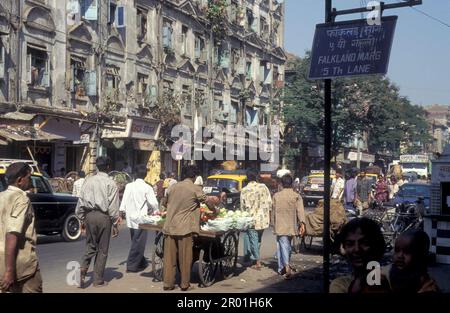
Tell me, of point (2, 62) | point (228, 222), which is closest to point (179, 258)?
point (228, 222)

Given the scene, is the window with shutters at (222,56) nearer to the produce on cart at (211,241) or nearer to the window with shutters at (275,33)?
the window with shutters at (275,33)

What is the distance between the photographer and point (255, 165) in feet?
135

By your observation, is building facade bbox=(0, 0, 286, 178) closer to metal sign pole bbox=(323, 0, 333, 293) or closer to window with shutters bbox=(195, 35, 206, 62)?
window with shutters bbox=(195, 35, 206, 62)

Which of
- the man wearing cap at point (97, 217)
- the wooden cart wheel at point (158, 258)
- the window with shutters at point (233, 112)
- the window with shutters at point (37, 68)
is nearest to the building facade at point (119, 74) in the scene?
the window with shutters at point (37, 68)

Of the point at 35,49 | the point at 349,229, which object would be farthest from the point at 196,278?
the point at 35,49

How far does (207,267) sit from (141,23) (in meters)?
22.1

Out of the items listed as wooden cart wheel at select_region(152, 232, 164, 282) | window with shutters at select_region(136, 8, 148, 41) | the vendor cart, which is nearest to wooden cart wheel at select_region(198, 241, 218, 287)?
the vendor cart

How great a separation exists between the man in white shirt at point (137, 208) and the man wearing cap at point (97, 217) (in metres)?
1.27

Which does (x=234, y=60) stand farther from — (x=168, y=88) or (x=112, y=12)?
(x=112, y=12)

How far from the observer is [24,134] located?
1898 centimetres

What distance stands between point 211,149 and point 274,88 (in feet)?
40.5

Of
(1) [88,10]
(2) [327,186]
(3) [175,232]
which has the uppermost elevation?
(1) [88,10]

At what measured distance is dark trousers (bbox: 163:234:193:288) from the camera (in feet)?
27.0
